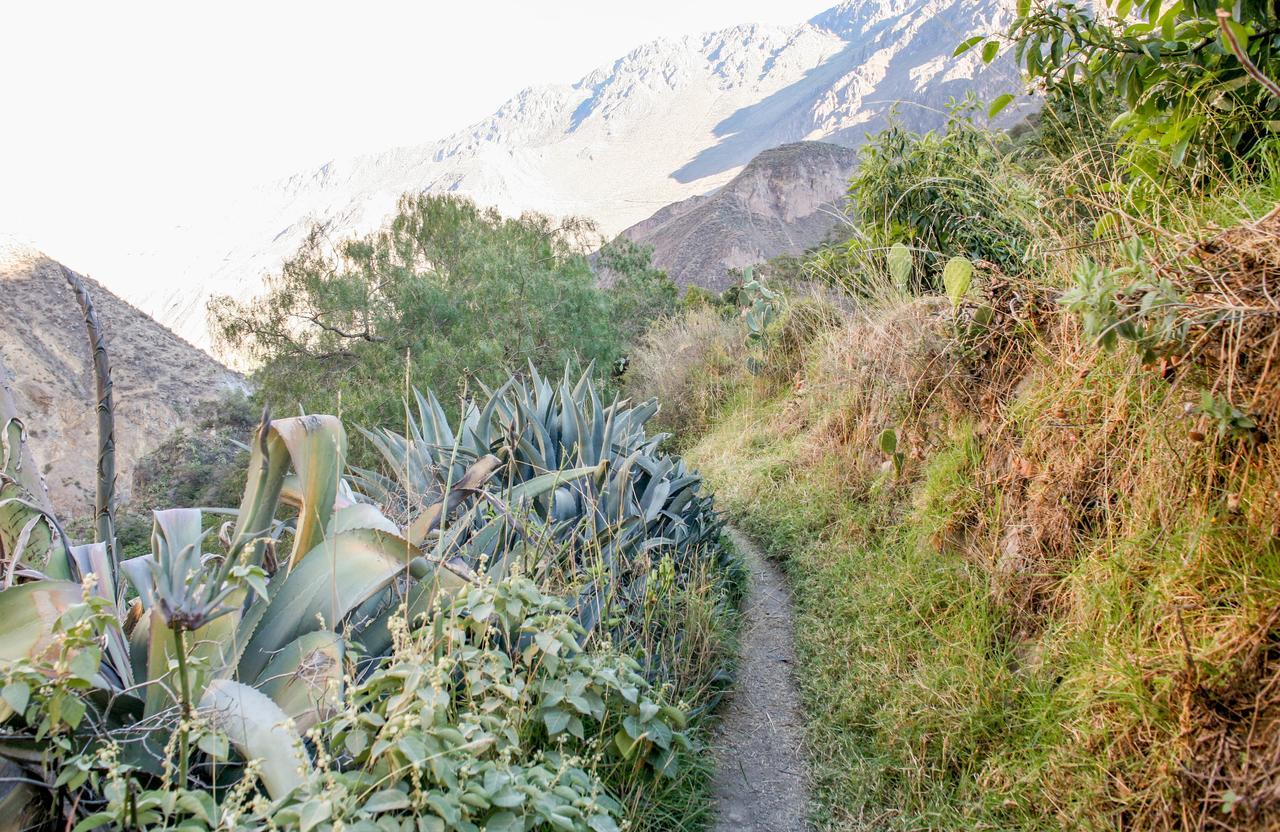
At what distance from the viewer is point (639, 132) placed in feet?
406

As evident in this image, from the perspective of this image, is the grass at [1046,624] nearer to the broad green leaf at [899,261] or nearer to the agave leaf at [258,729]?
the broad green leaf at [899,261]

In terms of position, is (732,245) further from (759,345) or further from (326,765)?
(326,765)

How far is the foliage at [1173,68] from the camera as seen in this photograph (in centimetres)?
265

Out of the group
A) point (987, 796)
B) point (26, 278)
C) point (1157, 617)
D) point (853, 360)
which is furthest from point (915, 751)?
point (26, 278)

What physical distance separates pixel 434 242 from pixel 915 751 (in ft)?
48.3

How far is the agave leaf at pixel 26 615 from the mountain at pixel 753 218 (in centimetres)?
4034

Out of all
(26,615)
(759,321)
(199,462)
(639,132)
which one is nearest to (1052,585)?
(26,615)

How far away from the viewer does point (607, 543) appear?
12.6ft

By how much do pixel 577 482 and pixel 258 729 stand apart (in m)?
2.33

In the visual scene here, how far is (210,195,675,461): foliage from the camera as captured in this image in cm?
1278

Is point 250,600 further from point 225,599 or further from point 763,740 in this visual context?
point 763,740

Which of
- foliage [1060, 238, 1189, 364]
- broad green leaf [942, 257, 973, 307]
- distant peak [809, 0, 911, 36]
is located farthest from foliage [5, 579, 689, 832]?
distant peak [809, 0, 911, 36]

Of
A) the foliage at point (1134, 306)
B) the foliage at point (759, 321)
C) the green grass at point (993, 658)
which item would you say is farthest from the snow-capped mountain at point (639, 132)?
the foliage at point (1134, 306)

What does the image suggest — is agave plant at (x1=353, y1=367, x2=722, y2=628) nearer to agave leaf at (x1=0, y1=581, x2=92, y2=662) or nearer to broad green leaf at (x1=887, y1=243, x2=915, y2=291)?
agave leaf at (x1=0, y1=581, x2=92, y2=662)
